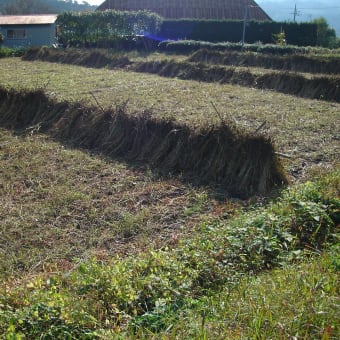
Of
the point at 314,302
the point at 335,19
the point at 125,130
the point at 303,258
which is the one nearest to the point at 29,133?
the point at 125,130

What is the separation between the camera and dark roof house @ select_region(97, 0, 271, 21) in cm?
3750

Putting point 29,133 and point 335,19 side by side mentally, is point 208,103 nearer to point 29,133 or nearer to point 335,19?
point 29,133

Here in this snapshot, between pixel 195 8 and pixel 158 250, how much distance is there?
36649 mm

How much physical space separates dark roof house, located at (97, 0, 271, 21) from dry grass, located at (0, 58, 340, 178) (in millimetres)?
24939

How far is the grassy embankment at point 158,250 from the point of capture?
2869 millimetres

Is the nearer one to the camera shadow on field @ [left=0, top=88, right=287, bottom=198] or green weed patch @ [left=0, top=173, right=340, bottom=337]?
green weed patch @ [left=0, top=173, right=340, bottom=337]

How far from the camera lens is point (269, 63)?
56.9ft

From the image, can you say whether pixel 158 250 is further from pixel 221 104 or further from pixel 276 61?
pixel 276 61

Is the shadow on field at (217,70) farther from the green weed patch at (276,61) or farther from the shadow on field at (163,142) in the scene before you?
the shadow on field at (163,142)

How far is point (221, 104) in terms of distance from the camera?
33.2 feet

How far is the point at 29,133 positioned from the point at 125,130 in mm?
2031

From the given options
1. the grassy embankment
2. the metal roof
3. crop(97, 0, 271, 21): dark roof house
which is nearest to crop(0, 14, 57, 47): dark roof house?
the metal roof

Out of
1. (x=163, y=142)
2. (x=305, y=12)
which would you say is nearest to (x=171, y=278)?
(x=163, y=142)

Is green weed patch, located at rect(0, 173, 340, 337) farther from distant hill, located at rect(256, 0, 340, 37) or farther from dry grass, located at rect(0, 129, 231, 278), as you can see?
distant hill, located at rect(256, 0, 340, 37)
